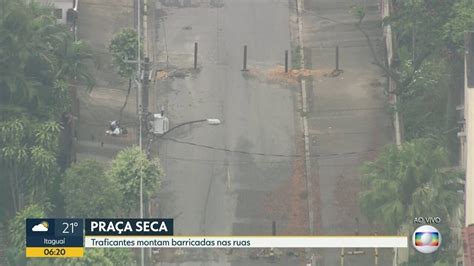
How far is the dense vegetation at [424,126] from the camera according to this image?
319ft

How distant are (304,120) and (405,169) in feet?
47.2

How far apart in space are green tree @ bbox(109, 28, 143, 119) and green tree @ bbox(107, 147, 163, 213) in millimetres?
10079

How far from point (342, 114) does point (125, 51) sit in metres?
13.7

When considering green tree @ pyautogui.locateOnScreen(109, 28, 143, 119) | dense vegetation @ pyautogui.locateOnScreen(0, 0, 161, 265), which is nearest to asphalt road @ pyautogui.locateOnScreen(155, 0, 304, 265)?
green tree @ pyautogui.locateOnScreen(109, 28, 143, 119)

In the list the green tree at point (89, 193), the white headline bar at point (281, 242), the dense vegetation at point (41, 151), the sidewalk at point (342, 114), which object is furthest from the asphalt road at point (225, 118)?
the green tree at point (89, 193)

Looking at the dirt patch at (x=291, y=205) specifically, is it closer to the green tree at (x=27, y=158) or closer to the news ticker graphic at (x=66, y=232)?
the news ticker graphic at (x=66, y=232)

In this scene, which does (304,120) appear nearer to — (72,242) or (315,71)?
(315,71)

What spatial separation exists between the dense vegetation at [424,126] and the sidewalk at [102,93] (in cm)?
1534

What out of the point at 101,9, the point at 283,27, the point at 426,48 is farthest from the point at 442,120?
the point at 101,9

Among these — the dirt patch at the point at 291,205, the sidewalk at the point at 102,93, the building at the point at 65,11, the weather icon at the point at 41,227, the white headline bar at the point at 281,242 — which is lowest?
the white headline bar at the point at 281,242

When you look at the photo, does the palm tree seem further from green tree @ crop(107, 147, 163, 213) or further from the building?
the building

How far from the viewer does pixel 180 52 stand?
381 ft

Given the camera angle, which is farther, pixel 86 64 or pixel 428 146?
pixel 86 64

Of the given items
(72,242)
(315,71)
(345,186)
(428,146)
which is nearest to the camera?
(72,242)
